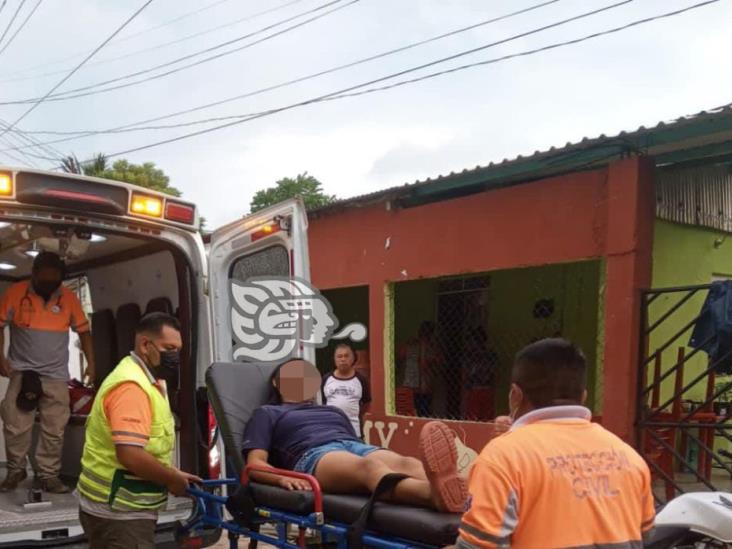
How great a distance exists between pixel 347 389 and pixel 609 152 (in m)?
3.06

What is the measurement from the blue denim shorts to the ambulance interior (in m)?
0.91

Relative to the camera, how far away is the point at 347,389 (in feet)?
24.6

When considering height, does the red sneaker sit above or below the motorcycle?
above

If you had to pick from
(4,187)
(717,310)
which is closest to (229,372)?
(4,187)

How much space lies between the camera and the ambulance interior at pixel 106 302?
15.8ft

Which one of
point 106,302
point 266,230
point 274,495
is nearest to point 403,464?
point 274,495

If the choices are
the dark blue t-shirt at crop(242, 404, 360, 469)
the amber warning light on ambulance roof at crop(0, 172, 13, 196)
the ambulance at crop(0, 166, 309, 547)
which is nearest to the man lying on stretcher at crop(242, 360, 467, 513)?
the dark blue t-shirt at crop(242, 404, 360, 469)

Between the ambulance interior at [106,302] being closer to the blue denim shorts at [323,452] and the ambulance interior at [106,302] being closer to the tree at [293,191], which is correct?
the blue denim shorts at [323,452]

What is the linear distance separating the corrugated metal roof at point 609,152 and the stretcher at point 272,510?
3.61 metres

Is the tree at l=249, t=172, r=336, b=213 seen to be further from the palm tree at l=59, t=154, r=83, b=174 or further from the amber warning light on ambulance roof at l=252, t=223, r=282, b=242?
the amber warning light on ambulance roof at l=252, t=223, r=282, b=242

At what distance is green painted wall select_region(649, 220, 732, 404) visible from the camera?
25.1 feet

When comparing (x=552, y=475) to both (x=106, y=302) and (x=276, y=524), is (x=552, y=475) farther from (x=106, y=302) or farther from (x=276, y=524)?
(x=106, y=302)

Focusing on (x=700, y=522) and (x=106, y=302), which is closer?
(x=700, y=522)

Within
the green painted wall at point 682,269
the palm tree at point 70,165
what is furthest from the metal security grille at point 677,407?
the palm tree at point 70,165
